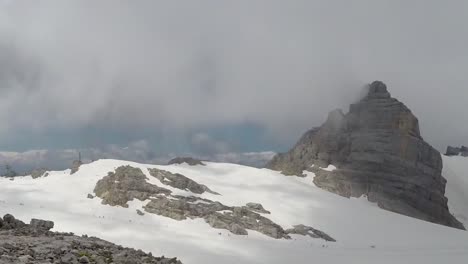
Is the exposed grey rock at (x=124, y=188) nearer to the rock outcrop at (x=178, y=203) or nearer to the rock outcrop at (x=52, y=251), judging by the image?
the rock outcrop at (x=178, y=203)

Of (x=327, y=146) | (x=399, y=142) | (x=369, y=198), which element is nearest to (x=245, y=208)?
(x=369, y=198)

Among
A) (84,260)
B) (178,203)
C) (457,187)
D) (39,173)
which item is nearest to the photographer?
(84,260)

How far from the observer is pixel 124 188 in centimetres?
5991

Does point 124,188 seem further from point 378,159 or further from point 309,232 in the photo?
point 378,159

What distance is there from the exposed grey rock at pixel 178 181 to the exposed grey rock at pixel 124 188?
2.81m

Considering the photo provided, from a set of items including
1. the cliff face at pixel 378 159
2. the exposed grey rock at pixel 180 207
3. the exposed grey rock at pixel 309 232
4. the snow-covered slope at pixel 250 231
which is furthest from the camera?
the cliff face at pixel 378 159

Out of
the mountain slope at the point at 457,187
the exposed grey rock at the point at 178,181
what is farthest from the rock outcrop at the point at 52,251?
the mountain slope at the point at 457,187

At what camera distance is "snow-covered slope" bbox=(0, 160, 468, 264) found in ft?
119

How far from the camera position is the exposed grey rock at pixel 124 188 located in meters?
58.1

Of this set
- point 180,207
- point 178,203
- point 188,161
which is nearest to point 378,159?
point 188,161

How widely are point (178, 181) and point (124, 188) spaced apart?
8.86 metres

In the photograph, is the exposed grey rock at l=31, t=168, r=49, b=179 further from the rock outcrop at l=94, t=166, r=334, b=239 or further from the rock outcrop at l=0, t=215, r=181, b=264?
the rock outcrop at l=0, t=215, r=181, b=264

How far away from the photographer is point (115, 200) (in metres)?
57.7

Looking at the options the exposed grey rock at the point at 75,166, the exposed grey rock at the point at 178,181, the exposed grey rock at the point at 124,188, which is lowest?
the exposed grey rock at the point at 124,188
